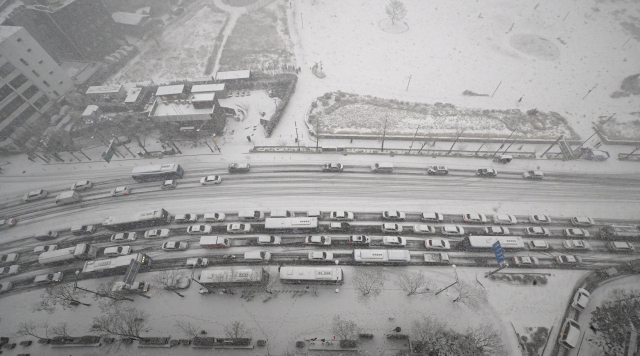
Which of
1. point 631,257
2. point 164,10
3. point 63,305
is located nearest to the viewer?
point 63,305

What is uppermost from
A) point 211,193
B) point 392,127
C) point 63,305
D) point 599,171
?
point 392,127

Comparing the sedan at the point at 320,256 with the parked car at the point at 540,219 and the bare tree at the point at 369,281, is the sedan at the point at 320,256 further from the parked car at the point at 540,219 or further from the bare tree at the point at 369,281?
the parked car at the point at 540,219

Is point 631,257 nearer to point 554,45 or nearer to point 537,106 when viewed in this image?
point 537,106

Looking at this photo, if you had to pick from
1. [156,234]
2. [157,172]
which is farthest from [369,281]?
[157,172]

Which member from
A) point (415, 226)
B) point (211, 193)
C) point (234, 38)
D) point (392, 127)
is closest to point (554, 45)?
point (392, 127)

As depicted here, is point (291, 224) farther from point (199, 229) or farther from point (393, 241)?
point (393, 241)

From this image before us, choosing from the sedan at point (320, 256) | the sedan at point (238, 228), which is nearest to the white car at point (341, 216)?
the sedan at point (320, 256)
